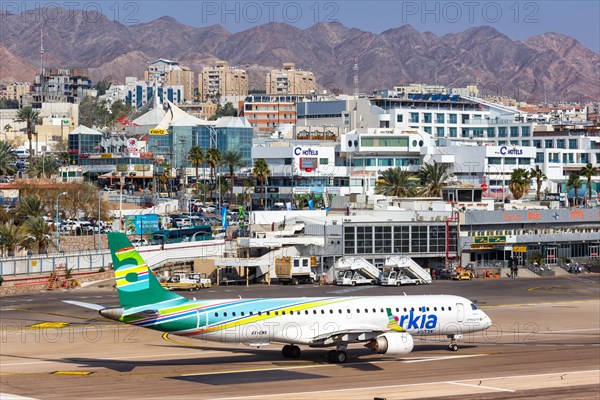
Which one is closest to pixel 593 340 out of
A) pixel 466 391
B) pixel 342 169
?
pixel 466 391

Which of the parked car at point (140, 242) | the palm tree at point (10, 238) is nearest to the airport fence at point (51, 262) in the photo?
the palm tree at point (10, 238)

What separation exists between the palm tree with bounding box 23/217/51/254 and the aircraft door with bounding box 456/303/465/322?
197 ft

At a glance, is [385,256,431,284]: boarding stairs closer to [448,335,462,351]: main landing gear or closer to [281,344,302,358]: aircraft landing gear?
[448,335,462,351]: main landing gear

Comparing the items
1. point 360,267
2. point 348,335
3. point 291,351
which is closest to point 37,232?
point 360,267

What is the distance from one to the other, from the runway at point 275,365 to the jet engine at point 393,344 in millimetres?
1160

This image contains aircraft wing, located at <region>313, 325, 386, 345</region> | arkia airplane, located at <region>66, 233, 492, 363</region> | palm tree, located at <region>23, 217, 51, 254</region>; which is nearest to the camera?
arkia airplane, located at <region>66, 233, 492, 363</region>

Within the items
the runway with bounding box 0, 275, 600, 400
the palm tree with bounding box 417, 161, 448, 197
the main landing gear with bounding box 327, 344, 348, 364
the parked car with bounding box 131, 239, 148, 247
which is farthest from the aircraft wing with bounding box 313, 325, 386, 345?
the palm tree with bounding box 417, 161, 448, 197

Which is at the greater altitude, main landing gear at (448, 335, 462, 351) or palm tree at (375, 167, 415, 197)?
palm tree at (375, 167, 415, 197)

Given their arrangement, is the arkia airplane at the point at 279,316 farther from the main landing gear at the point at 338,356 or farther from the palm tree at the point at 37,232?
the palm tree at the point at 37,232

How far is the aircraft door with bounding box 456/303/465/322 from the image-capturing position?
2520 inches

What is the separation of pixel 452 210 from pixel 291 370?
231 feet

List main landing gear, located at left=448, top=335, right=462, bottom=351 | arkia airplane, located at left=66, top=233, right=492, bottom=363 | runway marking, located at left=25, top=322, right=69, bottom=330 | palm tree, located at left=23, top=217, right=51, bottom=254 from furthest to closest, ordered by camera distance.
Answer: palm tree, located at left=23, top=217, right=51, bottom=254, runway marking, located at left=25, top=322, right=69, bottom=330, main landing gear, located at left=448, top=335, right=462, bottom=351, arkia airplane, located at left=66, top=233, right=492, bottom=363

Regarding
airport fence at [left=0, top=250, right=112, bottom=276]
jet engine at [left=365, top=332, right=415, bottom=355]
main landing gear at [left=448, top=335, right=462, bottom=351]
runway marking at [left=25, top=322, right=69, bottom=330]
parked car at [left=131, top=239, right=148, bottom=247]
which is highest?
parked car at [left=131, top=239, right=148, bottom=247]

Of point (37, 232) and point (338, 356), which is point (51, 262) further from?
point (338, 356)
